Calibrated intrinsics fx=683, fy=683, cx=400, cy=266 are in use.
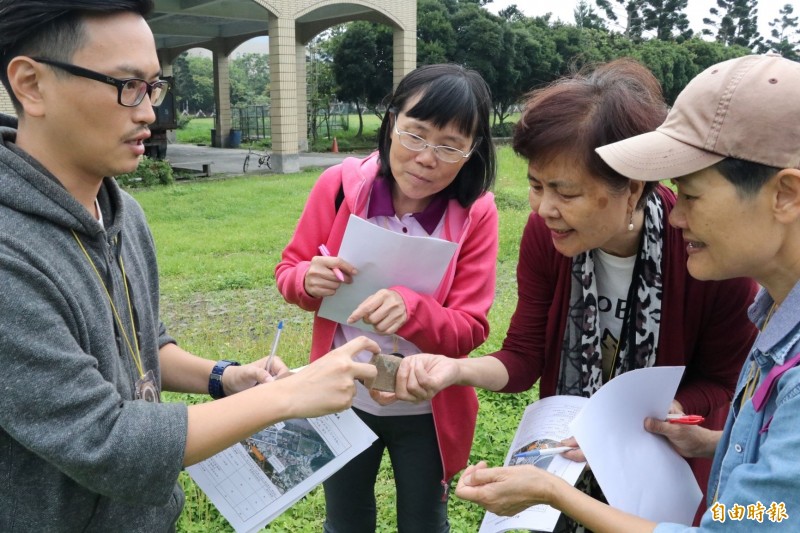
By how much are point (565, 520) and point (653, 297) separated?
719 millimetres

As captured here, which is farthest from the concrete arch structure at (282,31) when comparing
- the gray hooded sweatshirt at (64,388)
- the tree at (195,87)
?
the tree at (195,87)

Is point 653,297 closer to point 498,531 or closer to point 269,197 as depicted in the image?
point 498,531

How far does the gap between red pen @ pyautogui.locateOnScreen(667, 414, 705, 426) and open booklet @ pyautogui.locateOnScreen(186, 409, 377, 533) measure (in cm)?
75

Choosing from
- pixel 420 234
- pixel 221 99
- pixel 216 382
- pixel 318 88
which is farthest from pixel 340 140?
pixel 216 382

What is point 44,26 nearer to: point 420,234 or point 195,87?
point 420,234

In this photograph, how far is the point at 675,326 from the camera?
5.79ft

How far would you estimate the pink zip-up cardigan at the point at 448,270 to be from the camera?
2104 mm

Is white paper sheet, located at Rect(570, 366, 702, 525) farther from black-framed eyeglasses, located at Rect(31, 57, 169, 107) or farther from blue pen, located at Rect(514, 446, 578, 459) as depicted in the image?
black-framed eyeglasses, located at Rect(31, 57, 169, 107)

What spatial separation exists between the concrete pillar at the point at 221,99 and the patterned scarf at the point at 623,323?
24215mm

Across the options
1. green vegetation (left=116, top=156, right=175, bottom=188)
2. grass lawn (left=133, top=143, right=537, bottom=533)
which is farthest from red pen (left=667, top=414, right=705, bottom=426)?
green vegetation (left=116, top=156, right=175, bottom=188)

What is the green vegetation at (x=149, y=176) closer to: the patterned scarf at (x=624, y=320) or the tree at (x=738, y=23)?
the patterned scarf at (x=624, y=320)

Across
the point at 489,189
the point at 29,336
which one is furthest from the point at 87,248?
the point at 489,189

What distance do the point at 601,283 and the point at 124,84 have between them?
1.28 meters

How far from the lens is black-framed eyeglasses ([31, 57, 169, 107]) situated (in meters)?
1.29
